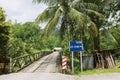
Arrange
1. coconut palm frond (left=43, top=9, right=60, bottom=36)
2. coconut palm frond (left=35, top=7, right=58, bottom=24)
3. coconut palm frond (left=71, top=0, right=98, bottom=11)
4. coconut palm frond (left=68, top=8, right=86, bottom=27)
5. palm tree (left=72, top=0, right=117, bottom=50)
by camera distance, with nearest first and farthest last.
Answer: coconut palm frond (left=43, top=9, right=60, bottom=36), coconut palm frond (left=68, top=8, right=86, bottom=27), coconut palm frond (left=35, top=7, right=58, bottom=24), coconut palm frond (left=71, top=0, right=98, bottom=11), palm tree (left=72, top=0, right=117, bottom=50)

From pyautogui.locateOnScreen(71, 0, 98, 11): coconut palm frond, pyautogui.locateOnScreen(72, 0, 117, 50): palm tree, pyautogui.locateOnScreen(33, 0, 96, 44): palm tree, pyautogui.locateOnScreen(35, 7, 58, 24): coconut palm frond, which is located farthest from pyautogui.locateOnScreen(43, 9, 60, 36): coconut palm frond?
pyautogui.locateOnScreen(72, 0, 117, 50): palm tree

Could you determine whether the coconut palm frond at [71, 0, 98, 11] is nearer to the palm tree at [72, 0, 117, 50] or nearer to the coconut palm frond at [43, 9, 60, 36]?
the palm tree at [72, 0, 117, 50]

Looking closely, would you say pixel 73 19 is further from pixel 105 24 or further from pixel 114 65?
pixel 105 24

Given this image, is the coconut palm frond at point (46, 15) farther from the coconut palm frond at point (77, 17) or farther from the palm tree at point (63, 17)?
the coconut palm frond at point (77, 17)

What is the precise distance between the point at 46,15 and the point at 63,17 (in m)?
1.56

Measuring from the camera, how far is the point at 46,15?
27.5m

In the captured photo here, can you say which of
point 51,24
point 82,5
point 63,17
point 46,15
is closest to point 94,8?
point 82,5

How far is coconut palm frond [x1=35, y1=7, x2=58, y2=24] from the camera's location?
89.7 feet

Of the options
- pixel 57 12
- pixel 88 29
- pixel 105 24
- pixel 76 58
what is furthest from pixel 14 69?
pixel 105 24

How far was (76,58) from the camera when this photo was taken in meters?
33.5

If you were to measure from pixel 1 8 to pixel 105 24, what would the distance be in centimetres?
1300

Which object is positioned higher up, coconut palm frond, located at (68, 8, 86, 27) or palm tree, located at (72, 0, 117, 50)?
palm tree, located at (72, 0, 117, 50)

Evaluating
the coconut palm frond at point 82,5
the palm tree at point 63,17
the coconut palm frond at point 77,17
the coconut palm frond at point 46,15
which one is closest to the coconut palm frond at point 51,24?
the palm tree at point 63,17

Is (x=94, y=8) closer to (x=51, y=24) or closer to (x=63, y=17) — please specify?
(x=63, y=17)
